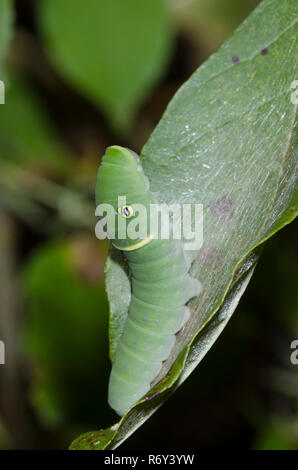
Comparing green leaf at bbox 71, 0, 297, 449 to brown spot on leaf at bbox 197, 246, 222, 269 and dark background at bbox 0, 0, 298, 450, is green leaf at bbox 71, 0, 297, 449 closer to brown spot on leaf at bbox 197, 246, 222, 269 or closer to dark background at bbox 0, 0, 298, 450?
brown spot on leaf at bbox 197, 246, 222, 269

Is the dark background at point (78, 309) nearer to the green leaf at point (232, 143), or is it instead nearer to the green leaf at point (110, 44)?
the green leaf at point (110, 44)

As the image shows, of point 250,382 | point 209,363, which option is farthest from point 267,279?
point 250,382

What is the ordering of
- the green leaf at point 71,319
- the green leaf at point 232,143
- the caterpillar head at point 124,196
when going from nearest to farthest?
the green leaf at point 232,143, the caterpillar head at point 124,196, the green leaf at point 71,319

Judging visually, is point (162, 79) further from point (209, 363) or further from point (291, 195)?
point (291, 195)

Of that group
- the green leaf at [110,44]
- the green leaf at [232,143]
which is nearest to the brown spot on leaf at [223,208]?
the green leaf at [232,143]

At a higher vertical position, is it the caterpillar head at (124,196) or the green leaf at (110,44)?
the green leaf at (110,44)

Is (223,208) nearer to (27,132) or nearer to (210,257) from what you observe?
(210,257)

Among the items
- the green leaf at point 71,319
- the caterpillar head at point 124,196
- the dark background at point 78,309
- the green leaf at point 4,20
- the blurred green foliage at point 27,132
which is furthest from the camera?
the blurred green foliage at point 27,132

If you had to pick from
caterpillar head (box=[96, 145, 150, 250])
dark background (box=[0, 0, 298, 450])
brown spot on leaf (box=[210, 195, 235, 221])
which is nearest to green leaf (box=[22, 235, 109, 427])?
dark background (box=[0, 0, 298, 450])
